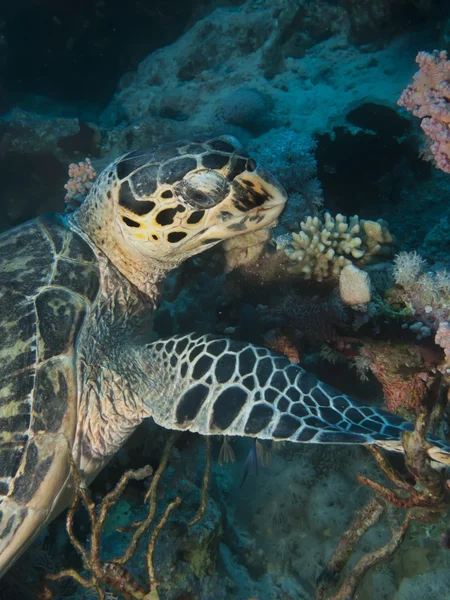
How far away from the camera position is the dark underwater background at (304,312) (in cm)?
214

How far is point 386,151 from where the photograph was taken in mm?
4074

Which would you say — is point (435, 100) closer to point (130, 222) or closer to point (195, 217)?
point (195, 217)

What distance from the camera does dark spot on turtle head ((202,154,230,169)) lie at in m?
2.02

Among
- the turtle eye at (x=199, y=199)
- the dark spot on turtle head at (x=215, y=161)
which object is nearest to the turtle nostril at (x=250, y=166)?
the dark spot on turtle head at (x=215, y=161)

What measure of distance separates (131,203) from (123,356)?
2.85 feet

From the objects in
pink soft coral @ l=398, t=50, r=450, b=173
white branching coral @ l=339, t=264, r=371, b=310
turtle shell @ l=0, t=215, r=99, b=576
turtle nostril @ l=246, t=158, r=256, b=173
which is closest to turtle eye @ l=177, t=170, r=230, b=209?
turtle nostril @ l=246, t=158, r=256, b=173

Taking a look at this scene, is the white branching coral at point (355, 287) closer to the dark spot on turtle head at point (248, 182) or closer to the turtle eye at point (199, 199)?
the dark spot on turtle head at point (248, 182)

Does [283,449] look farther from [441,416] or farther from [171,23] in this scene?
[171,23]

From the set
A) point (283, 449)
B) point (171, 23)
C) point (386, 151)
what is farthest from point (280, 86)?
point (283, 449)

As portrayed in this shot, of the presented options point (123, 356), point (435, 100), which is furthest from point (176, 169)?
point (435, 100)

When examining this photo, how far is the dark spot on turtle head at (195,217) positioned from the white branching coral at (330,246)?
748 mm

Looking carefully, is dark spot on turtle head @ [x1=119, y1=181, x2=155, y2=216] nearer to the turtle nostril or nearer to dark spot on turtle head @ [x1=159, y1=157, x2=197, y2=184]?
dark spot on turtle head @ [x1=159, y1=157, x2=197, y2=184]

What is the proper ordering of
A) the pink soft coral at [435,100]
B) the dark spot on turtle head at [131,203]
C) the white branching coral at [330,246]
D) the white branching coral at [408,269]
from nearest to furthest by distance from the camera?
the dark spot on turtle head at [131,203], the white branching coral at [408,269], the white branching coral at [330,246], the pink soft coral at [435,100]

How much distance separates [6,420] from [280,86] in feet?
22.5
